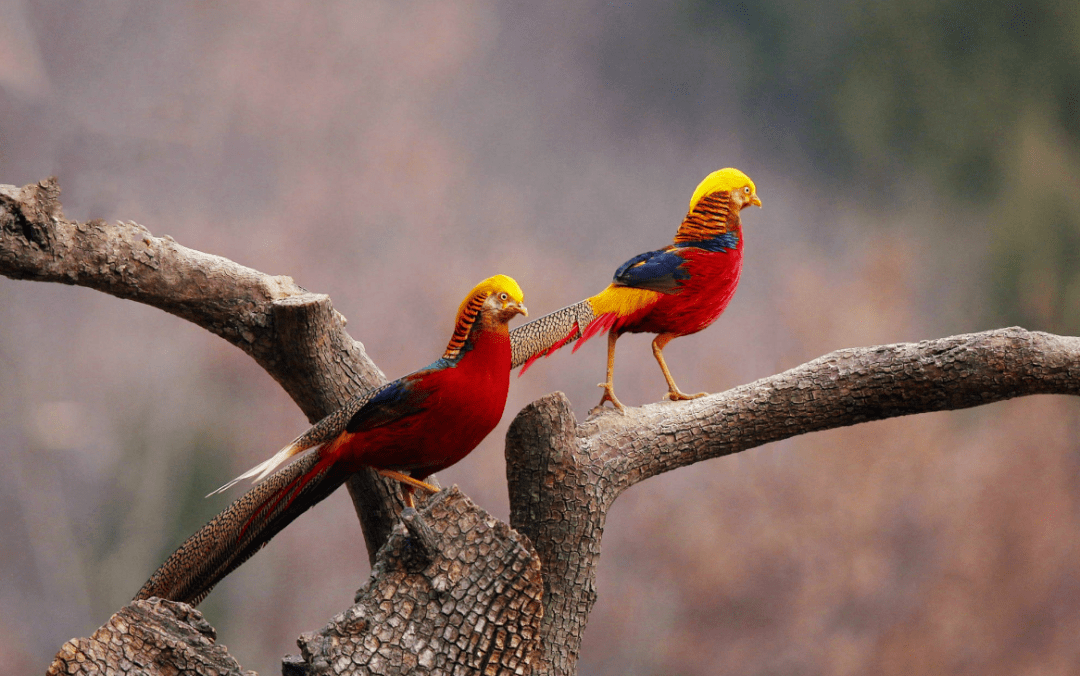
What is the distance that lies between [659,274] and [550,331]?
0.40m

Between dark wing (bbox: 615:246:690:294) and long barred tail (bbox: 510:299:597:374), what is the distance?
16 cm

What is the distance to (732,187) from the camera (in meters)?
2.92

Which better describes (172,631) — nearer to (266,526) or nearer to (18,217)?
(266,526)

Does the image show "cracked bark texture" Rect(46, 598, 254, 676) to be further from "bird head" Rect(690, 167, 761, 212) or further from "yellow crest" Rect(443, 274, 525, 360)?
"bird head" Rect(690, 167, 761, 212)

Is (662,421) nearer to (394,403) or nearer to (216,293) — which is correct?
(394,403)

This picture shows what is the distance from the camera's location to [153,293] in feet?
9.27

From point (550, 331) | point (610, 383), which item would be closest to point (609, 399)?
point (610, 383)

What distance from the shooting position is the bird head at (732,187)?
2.92m

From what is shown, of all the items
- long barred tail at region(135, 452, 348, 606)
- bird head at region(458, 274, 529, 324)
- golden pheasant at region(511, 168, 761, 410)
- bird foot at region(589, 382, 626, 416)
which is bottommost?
long barred tail at region(135, 452, 348, 606)

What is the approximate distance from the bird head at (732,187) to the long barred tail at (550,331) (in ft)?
1.82

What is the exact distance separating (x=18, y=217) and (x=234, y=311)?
709 mm

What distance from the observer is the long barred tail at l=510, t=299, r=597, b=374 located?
277cm

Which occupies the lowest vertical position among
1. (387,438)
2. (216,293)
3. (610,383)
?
(387,438)

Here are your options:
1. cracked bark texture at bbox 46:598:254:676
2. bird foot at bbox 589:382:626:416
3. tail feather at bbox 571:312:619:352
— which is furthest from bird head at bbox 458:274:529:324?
cracked bark texture at bbox 46:598:254:676
